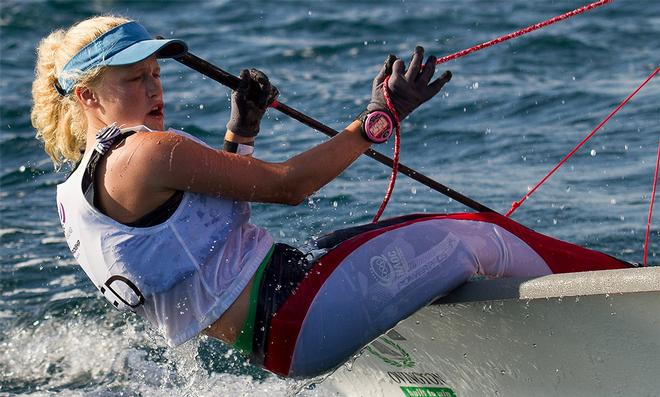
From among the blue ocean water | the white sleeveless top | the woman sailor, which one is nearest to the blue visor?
the woman sailor

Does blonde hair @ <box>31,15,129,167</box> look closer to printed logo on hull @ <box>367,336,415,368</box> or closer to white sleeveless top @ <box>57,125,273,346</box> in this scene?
white sleeveless top @ <box>57,125,273,346</box>

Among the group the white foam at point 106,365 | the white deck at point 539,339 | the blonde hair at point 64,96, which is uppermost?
the blonde hair at point 64,96

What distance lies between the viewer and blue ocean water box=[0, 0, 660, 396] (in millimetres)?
4484

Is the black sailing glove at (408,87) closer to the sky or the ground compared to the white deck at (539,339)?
closer to the sky

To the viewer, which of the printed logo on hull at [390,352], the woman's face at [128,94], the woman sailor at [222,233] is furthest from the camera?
the printed logo on hull at [390,352]

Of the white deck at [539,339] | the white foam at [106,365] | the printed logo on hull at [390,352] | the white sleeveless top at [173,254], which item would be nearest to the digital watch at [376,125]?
the white sleeveless top at [173,254]

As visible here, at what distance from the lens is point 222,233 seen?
2.83 metres

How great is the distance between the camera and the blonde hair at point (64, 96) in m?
2.91

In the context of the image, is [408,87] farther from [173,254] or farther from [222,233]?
[173,254]

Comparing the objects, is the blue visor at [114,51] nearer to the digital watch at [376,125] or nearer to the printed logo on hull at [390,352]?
the digital watch at [376,125]

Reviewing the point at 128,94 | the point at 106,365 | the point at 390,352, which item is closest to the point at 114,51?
the point at 128,94

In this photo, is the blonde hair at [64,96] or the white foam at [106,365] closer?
the blonde hair at [64,96]

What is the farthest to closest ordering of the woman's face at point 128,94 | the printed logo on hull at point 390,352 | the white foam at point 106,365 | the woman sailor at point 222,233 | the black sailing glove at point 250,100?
1. the white foam at point 106,365
2. the printed logo on hull at point 390,352
3. the black sailing glove at point 250,100
4. the woman's face at point 128,94
5. the woman sailor at point 222,233

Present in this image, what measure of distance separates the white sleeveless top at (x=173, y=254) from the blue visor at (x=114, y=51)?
0.62ft
